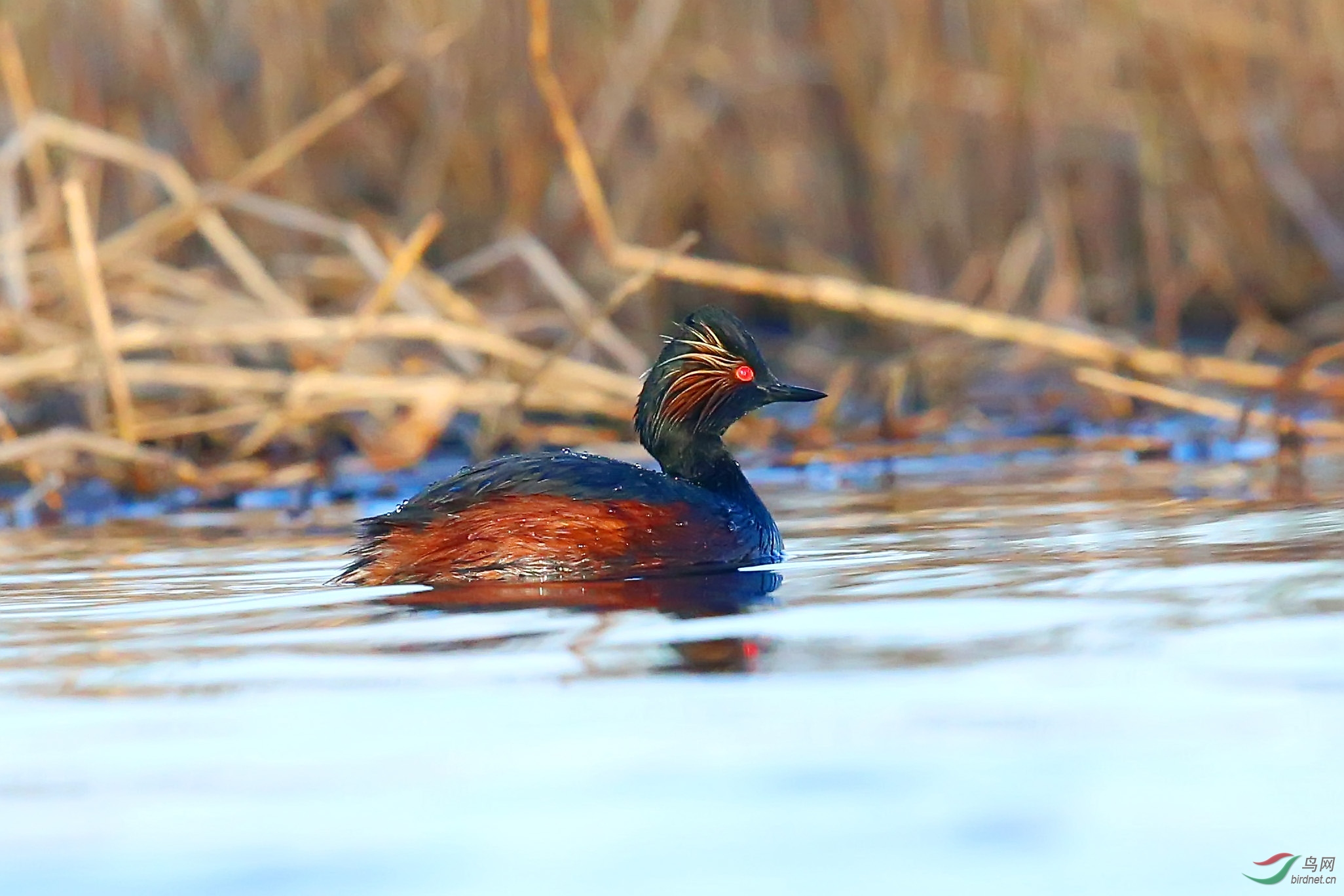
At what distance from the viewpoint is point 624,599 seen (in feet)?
17.7

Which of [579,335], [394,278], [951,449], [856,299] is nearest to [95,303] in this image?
[394,278]

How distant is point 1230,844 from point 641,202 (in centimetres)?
809

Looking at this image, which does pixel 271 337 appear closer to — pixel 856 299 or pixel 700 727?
pixel 856 299

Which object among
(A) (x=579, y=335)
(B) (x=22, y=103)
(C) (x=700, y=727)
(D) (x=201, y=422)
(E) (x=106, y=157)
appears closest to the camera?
(C) (x=700, y=727)

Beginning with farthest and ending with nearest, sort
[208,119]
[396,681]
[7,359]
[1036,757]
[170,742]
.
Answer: [208,119]
[7,359]
[396,681]
[170,742]
[1036,757]

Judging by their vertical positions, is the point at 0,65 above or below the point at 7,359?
above

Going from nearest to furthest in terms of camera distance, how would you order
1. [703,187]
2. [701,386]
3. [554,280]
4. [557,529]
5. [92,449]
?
1. [557,529]
2. [701,386]
3. [92,449]
4. [554,280]
5. [703,187]

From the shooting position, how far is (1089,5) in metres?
10.9

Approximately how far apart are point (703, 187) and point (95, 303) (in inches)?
166

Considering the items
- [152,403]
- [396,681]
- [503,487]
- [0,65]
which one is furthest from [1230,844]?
[0,65]

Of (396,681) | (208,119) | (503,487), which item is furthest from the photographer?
(208,119)

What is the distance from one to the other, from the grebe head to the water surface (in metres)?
0.87

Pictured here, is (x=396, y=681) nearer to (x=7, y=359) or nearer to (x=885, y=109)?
(x=7, y=359)

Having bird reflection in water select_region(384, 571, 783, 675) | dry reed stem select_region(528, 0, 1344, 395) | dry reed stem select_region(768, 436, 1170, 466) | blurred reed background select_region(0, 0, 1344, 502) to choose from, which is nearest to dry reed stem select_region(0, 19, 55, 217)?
blurred reed background select_region(0, 0, 1344, 502)
